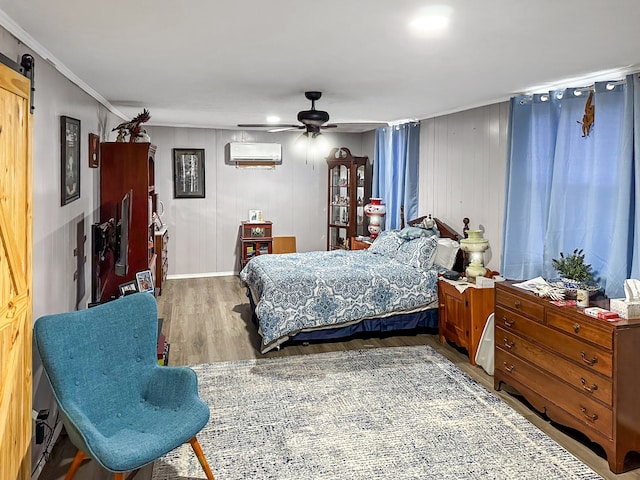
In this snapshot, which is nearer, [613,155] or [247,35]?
[247,35]

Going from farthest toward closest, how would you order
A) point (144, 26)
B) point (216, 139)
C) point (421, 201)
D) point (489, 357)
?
1. point (216, 139)
2. point (421, 201)
3. point (489, 357)
4. point (144, 26)

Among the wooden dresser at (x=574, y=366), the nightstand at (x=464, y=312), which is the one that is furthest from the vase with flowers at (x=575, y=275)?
the nightstand at (x=464, y=312)

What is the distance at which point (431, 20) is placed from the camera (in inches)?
90.3

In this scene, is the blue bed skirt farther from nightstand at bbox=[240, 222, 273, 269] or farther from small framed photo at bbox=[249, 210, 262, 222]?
small framed photo at bbox=[249, 210, 262, 222]

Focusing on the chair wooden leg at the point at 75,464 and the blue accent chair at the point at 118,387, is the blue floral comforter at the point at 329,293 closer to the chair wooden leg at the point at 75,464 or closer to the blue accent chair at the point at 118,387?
the blue accent chair at the point at 118,387

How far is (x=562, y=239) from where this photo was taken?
3.87m

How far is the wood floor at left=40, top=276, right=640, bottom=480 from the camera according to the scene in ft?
9.40

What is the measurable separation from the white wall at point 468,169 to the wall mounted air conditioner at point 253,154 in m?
2.74

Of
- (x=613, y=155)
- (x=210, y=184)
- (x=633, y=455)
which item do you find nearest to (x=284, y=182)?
(x=210, y=184)

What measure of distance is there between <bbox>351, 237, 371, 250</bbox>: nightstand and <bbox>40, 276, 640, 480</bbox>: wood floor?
176 centimetres

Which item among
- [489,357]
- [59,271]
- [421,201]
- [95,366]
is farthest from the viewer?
[421,201]

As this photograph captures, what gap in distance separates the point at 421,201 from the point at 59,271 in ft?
14.3

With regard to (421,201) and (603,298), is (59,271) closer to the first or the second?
(603,298)

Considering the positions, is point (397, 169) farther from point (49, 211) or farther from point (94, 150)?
point (49, 211)
